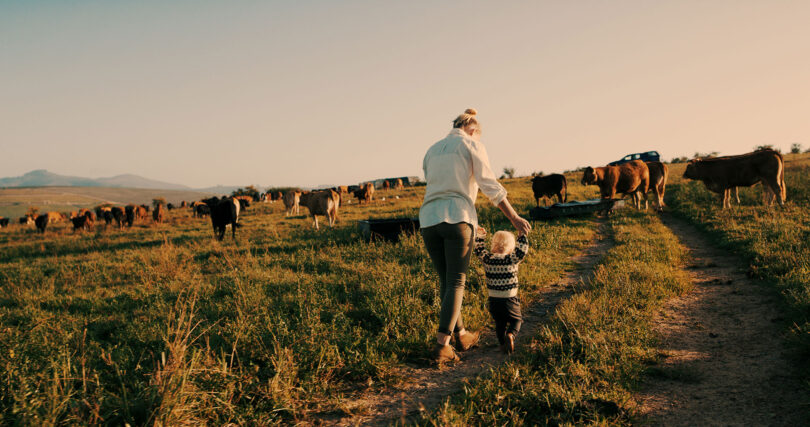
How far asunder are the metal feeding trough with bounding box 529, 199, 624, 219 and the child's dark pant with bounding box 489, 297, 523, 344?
1058 cm

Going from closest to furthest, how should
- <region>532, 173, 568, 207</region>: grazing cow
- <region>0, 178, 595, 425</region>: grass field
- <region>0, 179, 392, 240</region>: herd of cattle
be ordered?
<region>0, 178, 595, 425</region>: grass field < <region>0, 179, 392, 240</region>: herd of cattle < <region>532, 173, 568, 207</region>: grazing cow

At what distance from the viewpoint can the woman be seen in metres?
3.72

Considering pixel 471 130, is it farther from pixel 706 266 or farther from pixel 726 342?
pixel 706 266

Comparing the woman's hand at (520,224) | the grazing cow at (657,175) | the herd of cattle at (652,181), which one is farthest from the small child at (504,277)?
the grazing cow at (657,175)

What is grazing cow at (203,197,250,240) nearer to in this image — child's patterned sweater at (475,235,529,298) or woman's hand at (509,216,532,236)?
child's patterned sweater at (475,235,529,298)

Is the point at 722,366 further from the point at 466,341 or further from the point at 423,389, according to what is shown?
the point at 423,389

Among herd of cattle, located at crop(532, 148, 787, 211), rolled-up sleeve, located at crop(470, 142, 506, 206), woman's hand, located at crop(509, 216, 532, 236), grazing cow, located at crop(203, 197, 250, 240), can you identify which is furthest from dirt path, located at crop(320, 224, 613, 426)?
grazing cow, located at crop(203, 197, 250, 240)

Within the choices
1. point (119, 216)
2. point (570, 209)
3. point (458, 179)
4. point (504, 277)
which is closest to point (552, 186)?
point (570, 209)

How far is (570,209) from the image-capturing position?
14.5 metres

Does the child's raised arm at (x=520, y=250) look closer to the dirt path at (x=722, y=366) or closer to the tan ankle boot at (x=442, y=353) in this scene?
the tan ankle boot at (x=442, y=353)

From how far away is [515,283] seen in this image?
418 centimetres

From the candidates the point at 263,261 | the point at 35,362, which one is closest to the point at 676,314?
the point at 35,362

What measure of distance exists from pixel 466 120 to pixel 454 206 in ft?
3.15

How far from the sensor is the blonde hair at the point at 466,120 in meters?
3.99
